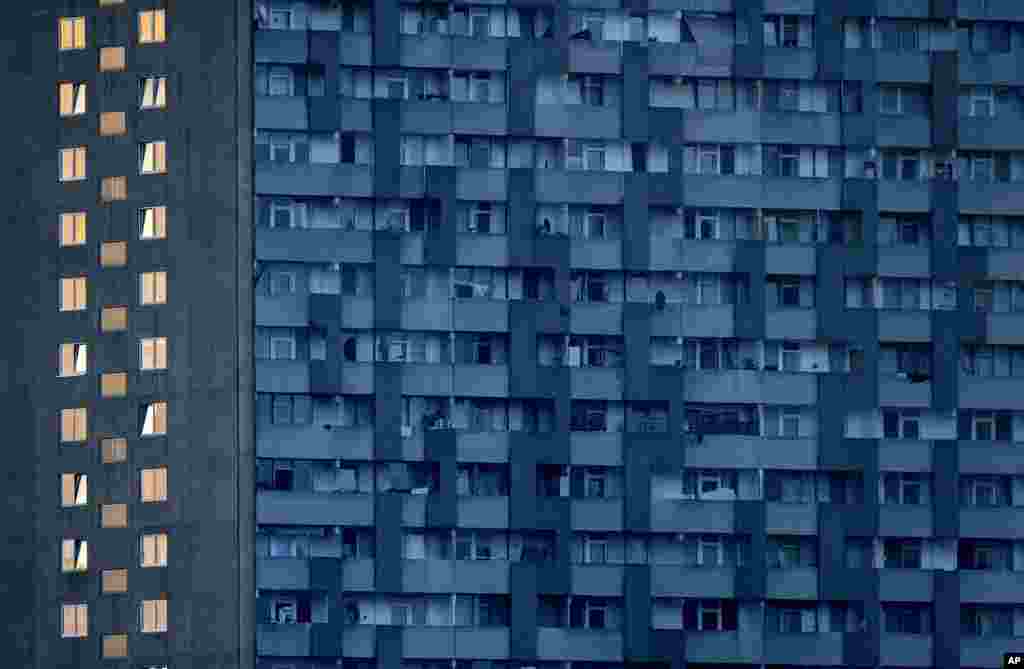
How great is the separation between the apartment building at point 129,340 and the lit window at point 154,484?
0.15 ft

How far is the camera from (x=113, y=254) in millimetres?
100438

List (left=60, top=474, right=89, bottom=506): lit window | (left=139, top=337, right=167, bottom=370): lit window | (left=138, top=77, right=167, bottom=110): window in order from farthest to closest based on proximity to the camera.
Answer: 1. (left=138, top=77, right=167, bottom=110): window
2. (left=60, top=474, right=89, bottom=506): lit window
3. (left=139, top=337, right=167, bottom=370): lit window

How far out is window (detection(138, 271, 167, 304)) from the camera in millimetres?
99812

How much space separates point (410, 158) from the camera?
100 meters

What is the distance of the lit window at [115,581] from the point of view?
99.2 meters

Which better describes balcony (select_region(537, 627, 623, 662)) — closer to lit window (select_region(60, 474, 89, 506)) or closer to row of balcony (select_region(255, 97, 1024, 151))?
lit window (select_region(60, 474, 89, 506))

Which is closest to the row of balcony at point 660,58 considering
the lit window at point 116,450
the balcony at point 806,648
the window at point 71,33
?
the window at point 71,33

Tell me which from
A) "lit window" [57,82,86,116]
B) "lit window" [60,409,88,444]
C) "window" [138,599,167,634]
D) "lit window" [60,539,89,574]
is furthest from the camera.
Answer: "lit window" [57,82,86,116]

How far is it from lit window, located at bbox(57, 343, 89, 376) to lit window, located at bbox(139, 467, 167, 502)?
13.2ft

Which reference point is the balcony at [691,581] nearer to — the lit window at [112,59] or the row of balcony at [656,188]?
the row of balcony at [656,188]

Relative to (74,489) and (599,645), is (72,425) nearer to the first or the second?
(74,489)

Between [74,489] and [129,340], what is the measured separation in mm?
5108

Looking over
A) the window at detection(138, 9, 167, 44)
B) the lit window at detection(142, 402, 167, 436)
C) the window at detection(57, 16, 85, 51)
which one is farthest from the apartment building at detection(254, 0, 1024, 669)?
the window at detection(57, 16, 85, 51)

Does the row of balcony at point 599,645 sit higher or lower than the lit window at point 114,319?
lower
